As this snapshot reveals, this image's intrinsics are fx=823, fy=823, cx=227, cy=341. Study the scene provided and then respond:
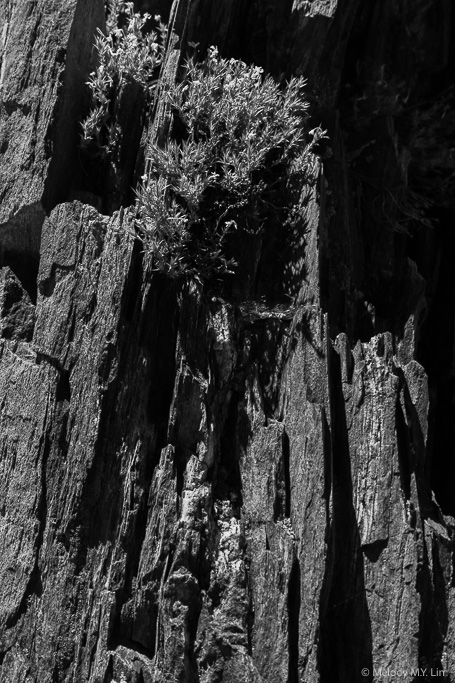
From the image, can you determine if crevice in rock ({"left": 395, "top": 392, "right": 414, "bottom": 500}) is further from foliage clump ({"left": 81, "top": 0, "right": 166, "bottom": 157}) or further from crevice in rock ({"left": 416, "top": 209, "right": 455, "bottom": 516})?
foliage clump ({"left": 81, "top": 0, "right": 166, "bottom": 157})

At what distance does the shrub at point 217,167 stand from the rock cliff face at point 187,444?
27cm

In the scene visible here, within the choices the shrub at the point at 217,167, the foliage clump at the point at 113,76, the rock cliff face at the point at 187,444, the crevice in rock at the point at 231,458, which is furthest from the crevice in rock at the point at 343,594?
the foliage clump at the point at 113,76

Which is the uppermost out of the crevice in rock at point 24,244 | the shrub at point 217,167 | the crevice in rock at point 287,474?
the shrub at point 217,167

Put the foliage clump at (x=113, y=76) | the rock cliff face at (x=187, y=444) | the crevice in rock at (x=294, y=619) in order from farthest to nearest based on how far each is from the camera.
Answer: the foliage clump at (x=113, y=76) < the rock cliff face at (x=187, y=444) < the crevice in rock at (x=294, y=619)

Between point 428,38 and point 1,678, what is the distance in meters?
8.96

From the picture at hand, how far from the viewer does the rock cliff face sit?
23.6 ft

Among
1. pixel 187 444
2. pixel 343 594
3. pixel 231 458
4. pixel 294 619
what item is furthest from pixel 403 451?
pixel 187 444

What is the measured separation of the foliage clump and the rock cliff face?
7.3 inches

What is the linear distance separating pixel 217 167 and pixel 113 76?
1.52 meters

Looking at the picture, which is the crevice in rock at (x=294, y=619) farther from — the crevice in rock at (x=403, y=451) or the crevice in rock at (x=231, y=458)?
the crevice in rock at (x=403, y=451)

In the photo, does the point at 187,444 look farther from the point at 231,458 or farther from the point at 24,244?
the point at 24,244

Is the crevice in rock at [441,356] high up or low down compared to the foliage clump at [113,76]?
down

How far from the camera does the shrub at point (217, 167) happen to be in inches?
314

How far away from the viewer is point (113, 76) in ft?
28.5
